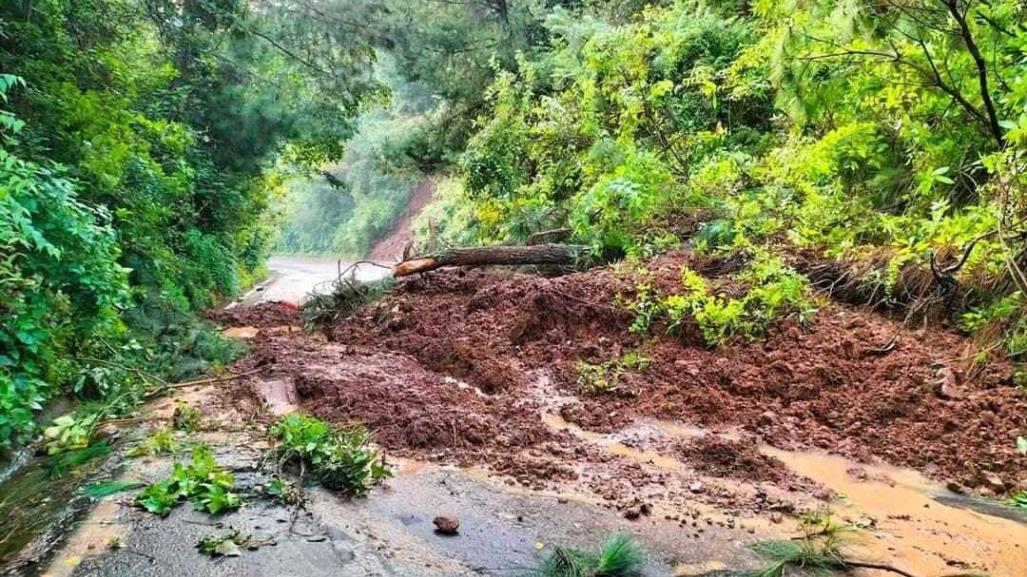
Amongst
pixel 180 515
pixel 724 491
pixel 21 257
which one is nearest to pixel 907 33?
pixel 724 491

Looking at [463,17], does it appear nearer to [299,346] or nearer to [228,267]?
[228,267]

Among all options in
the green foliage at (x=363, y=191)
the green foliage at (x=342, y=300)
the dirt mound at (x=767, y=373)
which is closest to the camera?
the dirt mound at (x=767, y=373)

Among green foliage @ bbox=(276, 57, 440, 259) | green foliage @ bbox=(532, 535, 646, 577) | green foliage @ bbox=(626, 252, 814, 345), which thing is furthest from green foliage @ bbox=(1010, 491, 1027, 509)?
green foliage @ bbox=(276, 57, 440, 259)

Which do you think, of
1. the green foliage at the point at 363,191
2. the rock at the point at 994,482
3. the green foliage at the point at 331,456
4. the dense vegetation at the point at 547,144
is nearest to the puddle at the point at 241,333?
the dense vegetation at the point at 547,144

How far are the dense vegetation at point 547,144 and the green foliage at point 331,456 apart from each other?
1.60 m

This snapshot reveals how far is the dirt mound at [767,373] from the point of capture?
147 inches

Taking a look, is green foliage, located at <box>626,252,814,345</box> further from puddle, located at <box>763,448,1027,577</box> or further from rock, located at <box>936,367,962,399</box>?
puddle, located at <box>763,448,1027,577</box>

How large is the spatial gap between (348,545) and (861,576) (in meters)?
2.28

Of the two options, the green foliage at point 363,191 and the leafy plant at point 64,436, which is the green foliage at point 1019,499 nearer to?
the leafy plant at point 64,436

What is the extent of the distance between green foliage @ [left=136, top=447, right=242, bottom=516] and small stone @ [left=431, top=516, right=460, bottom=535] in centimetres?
106

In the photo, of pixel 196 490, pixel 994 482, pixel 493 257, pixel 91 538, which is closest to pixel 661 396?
pixel 994 482

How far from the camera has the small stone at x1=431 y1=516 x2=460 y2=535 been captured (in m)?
3.04

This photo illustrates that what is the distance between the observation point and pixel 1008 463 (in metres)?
3.38

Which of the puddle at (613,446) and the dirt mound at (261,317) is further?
the dirt mound at (261,317)
